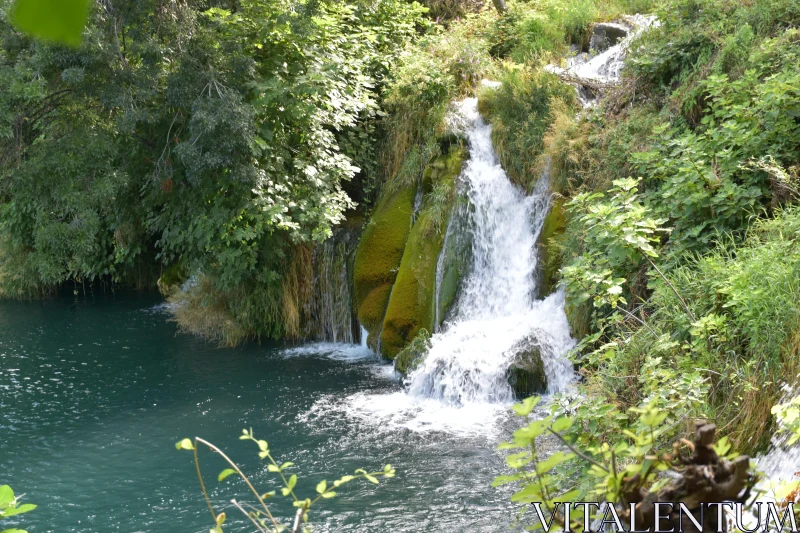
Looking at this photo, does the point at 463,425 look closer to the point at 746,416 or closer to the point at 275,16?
the point at 746,416

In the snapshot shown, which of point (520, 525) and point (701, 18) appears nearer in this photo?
point (520, 525)

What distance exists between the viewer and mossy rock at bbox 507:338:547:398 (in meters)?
7.61

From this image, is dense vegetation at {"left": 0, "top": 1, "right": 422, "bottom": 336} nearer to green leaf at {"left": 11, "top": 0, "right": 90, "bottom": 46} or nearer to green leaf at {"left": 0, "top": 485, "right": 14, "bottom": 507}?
green leaf at {"left": 0, "top": 485, "right": 14, "bottom": 507}

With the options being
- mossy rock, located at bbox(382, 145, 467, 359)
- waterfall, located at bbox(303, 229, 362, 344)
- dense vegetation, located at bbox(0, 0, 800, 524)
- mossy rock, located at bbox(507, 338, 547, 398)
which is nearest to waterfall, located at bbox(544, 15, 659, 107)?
dense vegetation, located at bbox(0, 0, 800, 524)

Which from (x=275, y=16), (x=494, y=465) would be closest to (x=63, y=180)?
(x=275, y=16)

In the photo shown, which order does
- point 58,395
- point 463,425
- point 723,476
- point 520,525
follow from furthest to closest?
point 58,395 < point 463,425 < point 520,525 < point 723,476

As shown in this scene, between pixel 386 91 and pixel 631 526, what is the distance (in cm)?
989

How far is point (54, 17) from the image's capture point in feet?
2.63

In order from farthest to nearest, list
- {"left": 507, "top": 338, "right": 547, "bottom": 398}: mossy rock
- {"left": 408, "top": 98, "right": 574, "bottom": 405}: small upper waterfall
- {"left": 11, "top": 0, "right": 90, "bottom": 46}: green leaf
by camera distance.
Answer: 1. {"left": 408, "top": 98, "right": 574, "bottom": 405}: small upper waterfall
2. {"left": 507, "top": 338, "right": 547, "bottom": 398}: mossy rock
3. {"left": 11, "top": 0, "right": 90, "bottom": 46}: green leaf

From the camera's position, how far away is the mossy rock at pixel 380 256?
32.1ft

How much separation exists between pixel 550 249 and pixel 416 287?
77.3 inches

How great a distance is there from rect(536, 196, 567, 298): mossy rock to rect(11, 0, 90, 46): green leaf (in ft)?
25.0

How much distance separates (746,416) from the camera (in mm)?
3967

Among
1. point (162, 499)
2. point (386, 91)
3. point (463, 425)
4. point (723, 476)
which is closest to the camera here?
point (723, 476)
